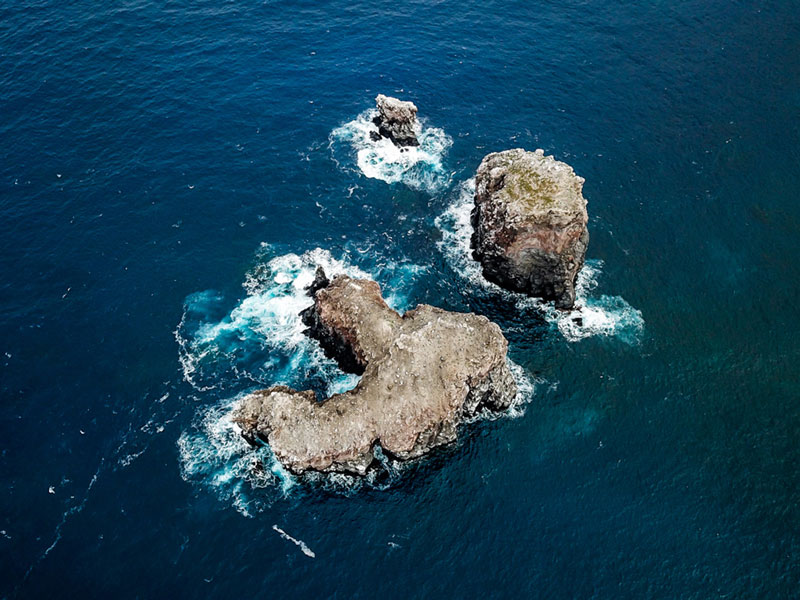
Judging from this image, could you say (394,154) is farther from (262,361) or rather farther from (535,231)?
(262,361)

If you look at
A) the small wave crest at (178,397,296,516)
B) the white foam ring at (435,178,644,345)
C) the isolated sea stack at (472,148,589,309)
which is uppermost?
the isolated sea stack at (472,148,589,309)

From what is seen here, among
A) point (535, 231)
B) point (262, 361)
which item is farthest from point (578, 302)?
point (262, 361)

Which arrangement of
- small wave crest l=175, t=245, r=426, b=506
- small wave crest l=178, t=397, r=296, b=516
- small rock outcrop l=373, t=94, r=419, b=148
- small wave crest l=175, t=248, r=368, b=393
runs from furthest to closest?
small rock outcrop l=373, t=94, r=419, b=148, small wave crest l=175, t=248, r=368, b=393, small wave crest l=175, t=245, r=426, b=506, small wave crest l=178, t=397, r=296, b=516

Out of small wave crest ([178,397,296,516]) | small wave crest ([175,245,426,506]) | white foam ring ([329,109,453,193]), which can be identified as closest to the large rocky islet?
small wave crest ([178,397,296,516])

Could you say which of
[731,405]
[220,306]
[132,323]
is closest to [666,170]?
[731,405]

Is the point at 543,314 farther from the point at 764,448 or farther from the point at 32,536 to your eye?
the point at 32,536

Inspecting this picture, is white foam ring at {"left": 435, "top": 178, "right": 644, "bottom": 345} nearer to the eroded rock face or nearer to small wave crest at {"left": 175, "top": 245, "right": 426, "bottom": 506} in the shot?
small wave crest at {"left": 175, "top": 245, "right": 426, "bottom": 506}

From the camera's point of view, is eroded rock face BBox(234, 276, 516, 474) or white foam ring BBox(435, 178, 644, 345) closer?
eroded rock face BBox(234, 276, 516, 474)
